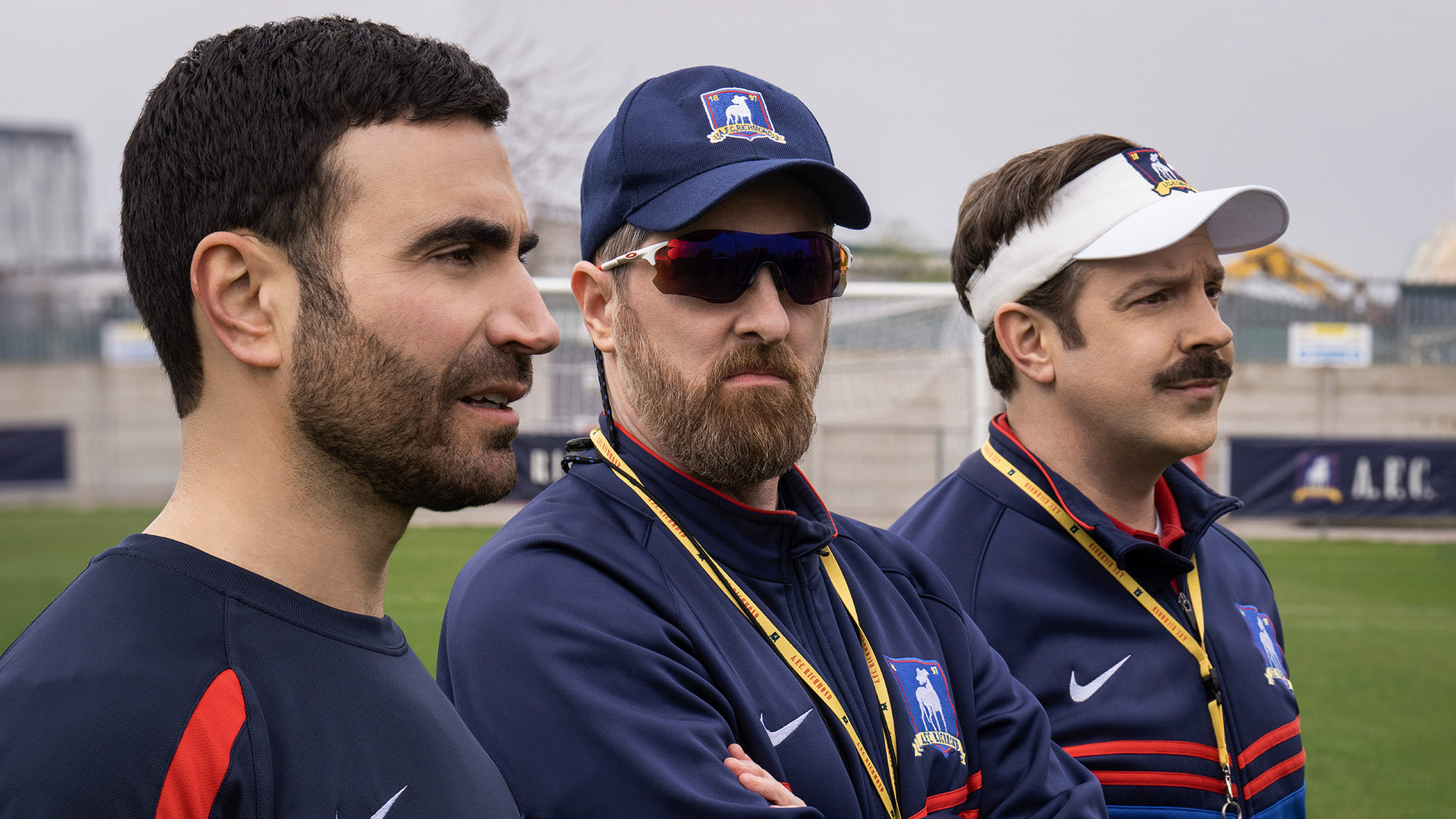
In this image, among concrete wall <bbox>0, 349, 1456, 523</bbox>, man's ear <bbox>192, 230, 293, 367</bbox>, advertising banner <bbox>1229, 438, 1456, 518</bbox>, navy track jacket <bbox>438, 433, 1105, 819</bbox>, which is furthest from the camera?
advertising banner <bbox>1229, 438, 1456, 518</bbox>

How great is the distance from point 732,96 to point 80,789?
1.41m

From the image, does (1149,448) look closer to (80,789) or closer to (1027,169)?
(1027,169)

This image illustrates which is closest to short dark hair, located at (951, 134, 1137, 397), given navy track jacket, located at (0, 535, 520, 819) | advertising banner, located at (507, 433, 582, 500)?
navy track jacket, located at (0, 535, 520, 819)

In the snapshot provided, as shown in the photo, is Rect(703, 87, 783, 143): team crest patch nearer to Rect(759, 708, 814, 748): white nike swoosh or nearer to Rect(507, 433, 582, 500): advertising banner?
Rect(759, 708, 814, 748): white nike swoosh

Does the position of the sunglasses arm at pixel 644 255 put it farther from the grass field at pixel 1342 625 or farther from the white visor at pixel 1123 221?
the grass field at pixel 1342 625

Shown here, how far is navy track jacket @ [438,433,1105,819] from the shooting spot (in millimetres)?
1505

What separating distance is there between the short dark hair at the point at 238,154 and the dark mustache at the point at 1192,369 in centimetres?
166

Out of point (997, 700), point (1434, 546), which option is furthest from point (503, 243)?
point (1434, 546)

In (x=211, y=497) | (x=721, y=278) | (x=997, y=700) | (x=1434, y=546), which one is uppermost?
(x=721, y=278)

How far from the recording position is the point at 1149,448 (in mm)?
2457

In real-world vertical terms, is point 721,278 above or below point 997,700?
above

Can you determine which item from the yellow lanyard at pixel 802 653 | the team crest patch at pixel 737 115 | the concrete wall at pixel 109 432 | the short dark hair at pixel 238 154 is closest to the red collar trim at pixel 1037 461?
the yellow lanyard at pixel 802 653

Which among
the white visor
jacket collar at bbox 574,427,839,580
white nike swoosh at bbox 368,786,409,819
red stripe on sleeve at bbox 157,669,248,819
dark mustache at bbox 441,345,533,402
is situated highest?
the white visor

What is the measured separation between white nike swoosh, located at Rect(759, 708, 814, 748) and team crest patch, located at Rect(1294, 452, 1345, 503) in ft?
55.6
